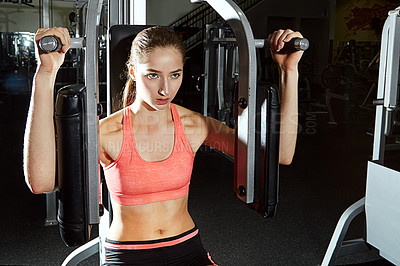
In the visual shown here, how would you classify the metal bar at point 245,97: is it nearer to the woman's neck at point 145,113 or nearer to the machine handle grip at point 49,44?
the woman's neck at point 145,113

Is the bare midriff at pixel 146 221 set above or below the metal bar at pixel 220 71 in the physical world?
below

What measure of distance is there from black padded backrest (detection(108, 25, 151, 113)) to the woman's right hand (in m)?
0.30

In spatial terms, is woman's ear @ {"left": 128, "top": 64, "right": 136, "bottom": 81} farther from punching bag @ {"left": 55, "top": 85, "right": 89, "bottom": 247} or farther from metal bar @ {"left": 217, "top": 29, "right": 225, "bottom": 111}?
metal bar @ {"left": 217, "top": 29, "right": 225, "bottom": 111}

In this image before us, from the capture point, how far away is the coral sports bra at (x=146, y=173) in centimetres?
106

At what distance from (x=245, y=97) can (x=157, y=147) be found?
0.31 metres

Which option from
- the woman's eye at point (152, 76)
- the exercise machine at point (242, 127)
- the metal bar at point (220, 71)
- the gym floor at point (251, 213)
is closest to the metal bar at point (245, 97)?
the exercise machine at point (242, 127)

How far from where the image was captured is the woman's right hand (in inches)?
31.0

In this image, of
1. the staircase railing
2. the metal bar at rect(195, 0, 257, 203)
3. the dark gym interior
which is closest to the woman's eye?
the metal bar at rect(195, 0, 257, 203)

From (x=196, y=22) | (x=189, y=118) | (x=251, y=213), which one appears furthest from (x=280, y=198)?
(x=196, y=22)

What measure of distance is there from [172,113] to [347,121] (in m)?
5.44

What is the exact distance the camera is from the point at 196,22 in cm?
1066

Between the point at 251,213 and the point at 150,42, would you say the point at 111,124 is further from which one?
the point at 251,213

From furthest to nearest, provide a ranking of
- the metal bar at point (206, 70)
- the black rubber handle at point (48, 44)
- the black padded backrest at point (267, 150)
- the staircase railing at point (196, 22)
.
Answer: the staircase railing at point (196, 22) < the metal bar at point (206, 70) < the black padded backrest at point (267, 150) < the black rubber handle at point (48, 44)

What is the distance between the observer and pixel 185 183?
1132 millimetres
